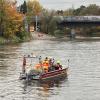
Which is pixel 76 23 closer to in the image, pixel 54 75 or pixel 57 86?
pixel 54 75

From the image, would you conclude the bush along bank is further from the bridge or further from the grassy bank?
the bridge

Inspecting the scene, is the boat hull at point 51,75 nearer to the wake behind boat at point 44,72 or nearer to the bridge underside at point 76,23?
the wake behind boat at point 44,72

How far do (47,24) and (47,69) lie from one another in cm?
12011

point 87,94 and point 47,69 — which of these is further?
point 47,69

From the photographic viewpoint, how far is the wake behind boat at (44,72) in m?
52.5

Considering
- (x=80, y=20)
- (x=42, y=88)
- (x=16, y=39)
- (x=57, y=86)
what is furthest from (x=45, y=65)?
(x=80, y=20)

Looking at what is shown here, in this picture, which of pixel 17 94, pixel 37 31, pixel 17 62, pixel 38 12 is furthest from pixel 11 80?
pixel 38 12

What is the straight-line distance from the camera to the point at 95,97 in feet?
147

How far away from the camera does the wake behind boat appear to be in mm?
52531

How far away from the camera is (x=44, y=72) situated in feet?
176

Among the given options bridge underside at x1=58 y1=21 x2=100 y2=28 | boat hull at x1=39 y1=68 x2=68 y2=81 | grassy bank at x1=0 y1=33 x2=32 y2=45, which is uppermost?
boat hull at x1=39 y1=68 x2=68 y2=81

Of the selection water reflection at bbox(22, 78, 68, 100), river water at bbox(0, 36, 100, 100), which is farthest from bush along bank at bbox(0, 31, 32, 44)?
water reflection at bbox(22, 78, 68, 100)

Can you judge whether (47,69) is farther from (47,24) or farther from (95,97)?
(47,24)

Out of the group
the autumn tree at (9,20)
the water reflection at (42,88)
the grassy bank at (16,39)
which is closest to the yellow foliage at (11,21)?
the autumn tree at (9,20)
